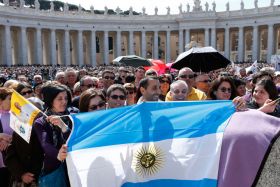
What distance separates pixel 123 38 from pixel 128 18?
473 inches

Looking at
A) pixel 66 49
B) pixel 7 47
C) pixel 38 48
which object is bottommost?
pixel 66 49

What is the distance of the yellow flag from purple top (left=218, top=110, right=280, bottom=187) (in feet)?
8.57

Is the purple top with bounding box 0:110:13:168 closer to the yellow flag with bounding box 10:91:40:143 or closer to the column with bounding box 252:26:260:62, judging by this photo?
the yellow flag with bounding box 10:91:40:143

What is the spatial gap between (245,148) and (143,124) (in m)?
1.42

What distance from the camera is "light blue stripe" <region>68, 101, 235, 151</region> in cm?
502

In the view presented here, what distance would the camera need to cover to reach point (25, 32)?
6569cm

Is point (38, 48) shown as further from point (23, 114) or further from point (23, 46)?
point (23, 114)

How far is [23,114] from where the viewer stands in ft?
16.4

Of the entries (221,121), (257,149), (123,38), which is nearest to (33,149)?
(221,121)

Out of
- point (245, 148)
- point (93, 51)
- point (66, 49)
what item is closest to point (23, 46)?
point (66, 49)

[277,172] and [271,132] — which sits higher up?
[271,132]

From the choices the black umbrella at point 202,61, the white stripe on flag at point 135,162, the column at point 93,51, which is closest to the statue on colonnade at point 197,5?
the column at point 93,51

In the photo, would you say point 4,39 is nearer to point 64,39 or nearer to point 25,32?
point 25,32

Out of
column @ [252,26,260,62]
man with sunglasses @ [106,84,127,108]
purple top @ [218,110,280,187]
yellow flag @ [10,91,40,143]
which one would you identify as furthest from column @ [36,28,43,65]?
purple top @ [218,110,280,187]
